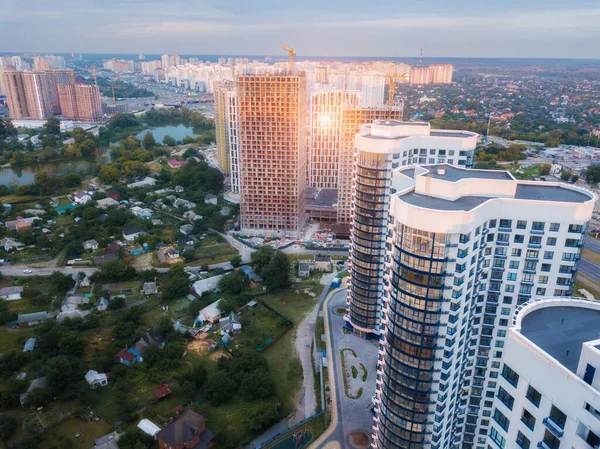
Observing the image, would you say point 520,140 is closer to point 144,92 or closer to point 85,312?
point 85,312

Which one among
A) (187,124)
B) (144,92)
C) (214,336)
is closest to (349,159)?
(214,336)

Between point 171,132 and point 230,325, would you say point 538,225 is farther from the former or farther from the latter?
point 171,132

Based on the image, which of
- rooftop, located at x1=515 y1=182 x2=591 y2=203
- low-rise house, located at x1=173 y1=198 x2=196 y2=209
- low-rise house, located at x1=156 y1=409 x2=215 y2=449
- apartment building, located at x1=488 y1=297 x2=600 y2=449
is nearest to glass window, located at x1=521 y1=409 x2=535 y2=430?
apartment building, located at x1=488 y1=297 x2=600 y2=449

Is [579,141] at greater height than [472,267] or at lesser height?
lesser

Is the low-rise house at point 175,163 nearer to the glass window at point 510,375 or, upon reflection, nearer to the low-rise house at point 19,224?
the low-rise house at point 19,224

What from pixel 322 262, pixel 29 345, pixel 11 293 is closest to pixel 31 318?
pixel 29 345

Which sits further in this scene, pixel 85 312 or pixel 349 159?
pixel 349 159

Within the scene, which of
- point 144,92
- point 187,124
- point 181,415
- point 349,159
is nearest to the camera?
point 181,415
